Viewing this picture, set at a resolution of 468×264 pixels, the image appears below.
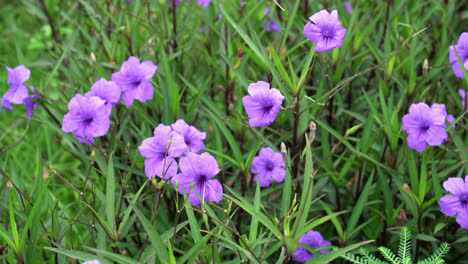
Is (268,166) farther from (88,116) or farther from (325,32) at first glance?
(88,116)

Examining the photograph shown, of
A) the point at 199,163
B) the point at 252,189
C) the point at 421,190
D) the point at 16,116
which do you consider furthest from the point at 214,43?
the point at 16,116

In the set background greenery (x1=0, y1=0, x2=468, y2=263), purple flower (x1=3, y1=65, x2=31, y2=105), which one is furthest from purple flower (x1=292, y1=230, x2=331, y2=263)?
purple flower (x1=3, y1=65, x2=31, y2=105)

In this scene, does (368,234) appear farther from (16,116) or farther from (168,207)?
(16,116)

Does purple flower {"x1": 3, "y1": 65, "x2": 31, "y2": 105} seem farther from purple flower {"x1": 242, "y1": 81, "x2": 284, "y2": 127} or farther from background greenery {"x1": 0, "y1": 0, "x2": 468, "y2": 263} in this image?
purple flower {"x1": 242, "y1": 81, "x2": 284, "y2": 127}

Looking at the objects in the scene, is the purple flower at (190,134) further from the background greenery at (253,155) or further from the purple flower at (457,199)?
the purple flower at (457,199)

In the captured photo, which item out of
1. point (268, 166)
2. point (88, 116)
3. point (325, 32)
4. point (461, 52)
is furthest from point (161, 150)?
point (461, 52)

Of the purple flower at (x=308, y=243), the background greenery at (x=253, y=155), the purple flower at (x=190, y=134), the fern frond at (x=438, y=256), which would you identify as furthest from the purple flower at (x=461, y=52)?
the purple flower at (x=190, y=134)
